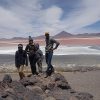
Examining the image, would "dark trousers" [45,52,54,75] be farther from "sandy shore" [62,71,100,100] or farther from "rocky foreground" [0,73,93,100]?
"sandy shore" [62,71,100,100]

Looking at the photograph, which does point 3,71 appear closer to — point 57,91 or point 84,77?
point 84,77

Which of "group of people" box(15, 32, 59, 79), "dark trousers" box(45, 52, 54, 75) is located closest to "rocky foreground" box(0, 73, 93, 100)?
"dark trousers" box(45, 52, 54, 75)

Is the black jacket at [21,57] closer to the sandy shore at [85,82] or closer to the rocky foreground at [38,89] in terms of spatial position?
the rocky foreground at [38,89]

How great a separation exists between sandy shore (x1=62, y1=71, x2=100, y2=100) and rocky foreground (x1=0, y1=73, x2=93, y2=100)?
1464mm

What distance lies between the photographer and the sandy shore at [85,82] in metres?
13.6

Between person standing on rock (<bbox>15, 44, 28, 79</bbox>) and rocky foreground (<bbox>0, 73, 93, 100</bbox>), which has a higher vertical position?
person standing on rock (<bbox>15, 44, 28, 79</bbox>)

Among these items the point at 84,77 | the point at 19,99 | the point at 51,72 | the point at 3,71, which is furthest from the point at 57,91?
the point at 3,71

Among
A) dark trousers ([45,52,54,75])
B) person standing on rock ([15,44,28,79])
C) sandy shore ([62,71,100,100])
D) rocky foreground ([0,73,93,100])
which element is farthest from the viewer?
sandy shore ([62,71,100,100])

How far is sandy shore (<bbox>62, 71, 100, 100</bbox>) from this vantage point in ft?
44.6

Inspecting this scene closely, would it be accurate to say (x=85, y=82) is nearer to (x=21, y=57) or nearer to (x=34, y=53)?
(x=34, y=53)

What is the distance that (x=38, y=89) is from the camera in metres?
10.6

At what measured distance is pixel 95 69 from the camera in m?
20.8

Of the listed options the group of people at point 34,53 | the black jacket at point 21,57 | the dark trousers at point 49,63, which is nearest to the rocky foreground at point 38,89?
the dark trousers at point 49,63

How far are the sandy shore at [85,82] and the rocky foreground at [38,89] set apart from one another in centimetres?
146
